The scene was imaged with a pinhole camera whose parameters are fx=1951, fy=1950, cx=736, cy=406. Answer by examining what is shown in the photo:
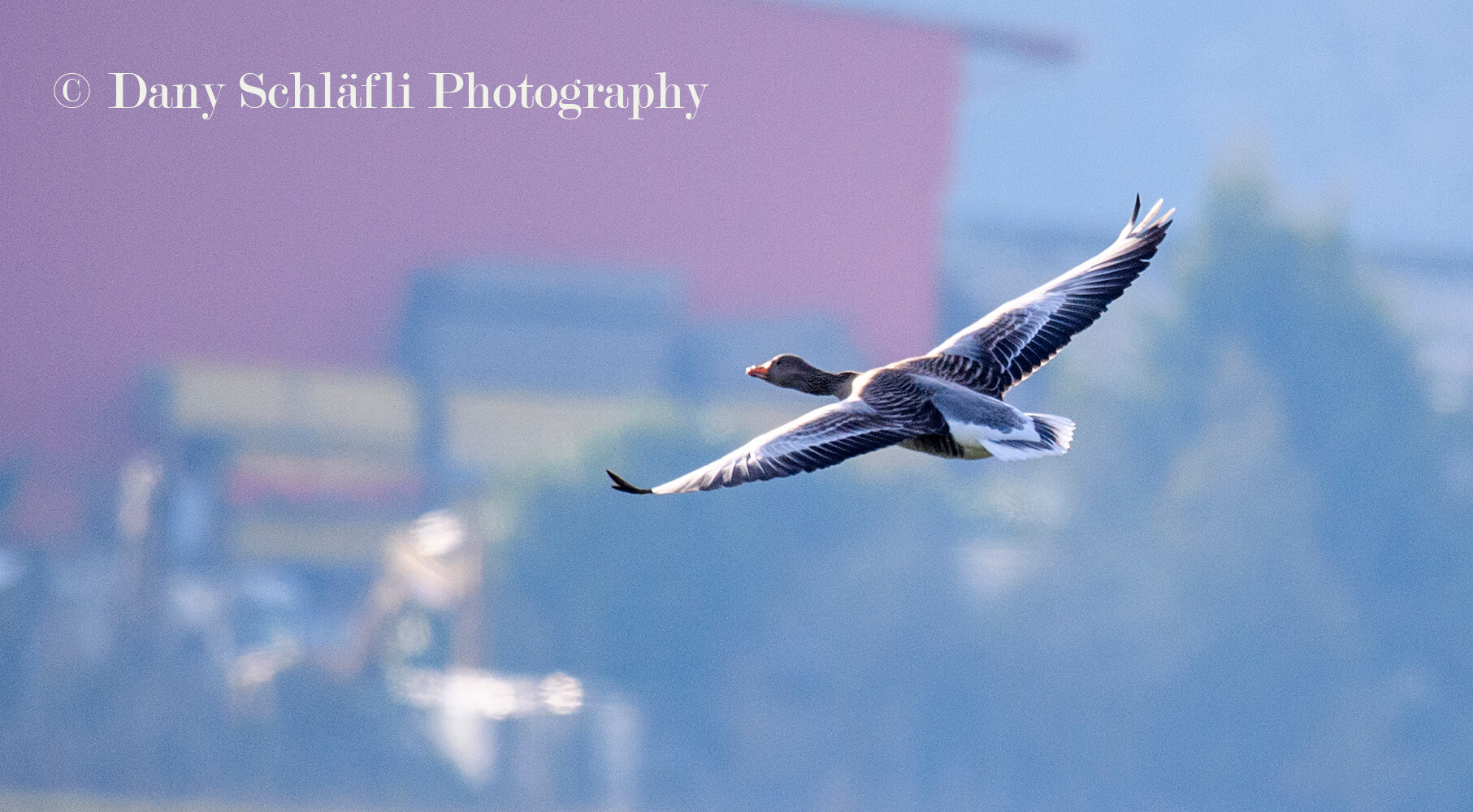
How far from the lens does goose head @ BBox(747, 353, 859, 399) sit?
3643 mm

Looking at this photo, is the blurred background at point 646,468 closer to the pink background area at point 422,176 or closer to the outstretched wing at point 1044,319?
the pink background area at point 422,176

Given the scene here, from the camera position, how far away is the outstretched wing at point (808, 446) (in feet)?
10.4

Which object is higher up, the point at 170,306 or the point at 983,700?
the point at 170,306

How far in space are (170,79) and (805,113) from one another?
34.9 ft

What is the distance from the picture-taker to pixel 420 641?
29.0m

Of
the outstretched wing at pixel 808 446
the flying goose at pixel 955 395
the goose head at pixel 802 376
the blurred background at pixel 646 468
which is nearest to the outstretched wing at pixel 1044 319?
the flying goose at pixel 955 395

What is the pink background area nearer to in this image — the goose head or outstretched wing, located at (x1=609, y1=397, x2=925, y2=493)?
the goose head

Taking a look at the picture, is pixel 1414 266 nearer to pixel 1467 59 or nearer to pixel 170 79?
pixel 1467 59

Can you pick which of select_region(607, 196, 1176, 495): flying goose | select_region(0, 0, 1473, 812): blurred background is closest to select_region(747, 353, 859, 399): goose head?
select_region(607, 196, 1176, 495): flying goose

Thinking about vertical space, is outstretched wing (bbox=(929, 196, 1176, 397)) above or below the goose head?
above

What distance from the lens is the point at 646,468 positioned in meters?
30.2

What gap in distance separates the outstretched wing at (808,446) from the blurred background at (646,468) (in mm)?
24798

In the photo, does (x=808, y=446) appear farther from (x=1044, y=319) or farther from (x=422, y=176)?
(x=422, y=176)

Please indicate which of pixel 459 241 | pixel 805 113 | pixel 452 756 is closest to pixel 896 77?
pixel 805 113
